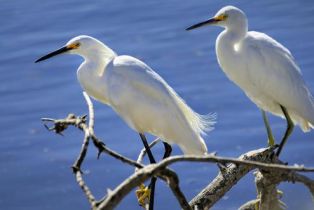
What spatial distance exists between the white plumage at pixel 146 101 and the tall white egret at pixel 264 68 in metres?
0.54

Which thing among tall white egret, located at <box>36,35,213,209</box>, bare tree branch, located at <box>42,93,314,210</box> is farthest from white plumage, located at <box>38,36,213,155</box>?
bare tree branch, located at <box>42,93,314,210</box>

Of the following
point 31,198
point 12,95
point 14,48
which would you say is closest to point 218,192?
point 31,198

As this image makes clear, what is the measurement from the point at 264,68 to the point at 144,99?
776 mm

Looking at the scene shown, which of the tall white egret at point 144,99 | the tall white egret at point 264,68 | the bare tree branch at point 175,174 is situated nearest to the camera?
the bare tree branch at point 175,174

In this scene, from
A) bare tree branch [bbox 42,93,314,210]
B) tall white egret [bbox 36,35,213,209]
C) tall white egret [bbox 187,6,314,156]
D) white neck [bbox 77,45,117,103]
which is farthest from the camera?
tall white egret [bbox 187,6,314,156]

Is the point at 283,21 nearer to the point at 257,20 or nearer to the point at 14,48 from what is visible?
the point at 257,20

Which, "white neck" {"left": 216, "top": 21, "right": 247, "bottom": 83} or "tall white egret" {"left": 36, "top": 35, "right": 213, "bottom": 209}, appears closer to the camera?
"tall white egret" {"left": 36, "top": 35, "right": 213, "bottom": 209}

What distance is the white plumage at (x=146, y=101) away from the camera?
4.40 meters

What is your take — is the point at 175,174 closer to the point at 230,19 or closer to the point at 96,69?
the point at 96,69

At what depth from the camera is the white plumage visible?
440 cm

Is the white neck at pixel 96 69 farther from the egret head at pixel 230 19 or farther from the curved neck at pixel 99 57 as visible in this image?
the egret head at pixel 230 19

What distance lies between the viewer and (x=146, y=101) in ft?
14.7

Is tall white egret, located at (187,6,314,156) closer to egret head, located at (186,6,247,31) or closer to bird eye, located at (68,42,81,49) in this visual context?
egret head, located at (186,6,247,31)

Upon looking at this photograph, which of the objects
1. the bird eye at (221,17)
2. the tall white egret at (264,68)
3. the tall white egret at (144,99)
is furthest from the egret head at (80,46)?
the bird eye at (221,17)
